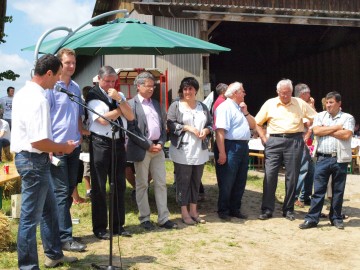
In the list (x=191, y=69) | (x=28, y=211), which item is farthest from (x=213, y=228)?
(x=191, y=69)

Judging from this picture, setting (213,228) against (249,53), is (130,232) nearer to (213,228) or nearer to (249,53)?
(213,228)

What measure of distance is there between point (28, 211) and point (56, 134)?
3.22 feet

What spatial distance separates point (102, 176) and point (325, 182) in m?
2.69

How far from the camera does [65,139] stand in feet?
16.0

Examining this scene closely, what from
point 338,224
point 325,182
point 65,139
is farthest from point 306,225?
point 65,139

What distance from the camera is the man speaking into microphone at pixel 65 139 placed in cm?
486

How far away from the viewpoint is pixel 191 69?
12422 millimetres

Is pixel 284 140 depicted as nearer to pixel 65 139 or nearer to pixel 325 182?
pixel 325 182

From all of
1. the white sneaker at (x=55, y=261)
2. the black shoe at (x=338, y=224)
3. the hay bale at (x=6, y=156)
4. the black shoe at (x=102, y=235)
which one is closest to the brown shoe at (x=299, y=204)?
the black shoe at (x=338, y=224)

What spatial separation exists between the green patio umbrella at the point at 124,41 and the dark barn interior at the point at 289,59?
10656mm

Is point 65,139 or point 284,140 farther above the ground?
point 65,139

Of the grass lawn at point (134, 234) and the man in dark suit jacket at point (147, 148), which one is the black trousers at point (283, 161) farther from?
the man in dark suit jacket at point (147, 148)

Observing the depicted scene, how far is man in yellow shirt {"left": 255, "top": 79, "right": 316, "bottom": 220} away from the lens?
6707 millimetres

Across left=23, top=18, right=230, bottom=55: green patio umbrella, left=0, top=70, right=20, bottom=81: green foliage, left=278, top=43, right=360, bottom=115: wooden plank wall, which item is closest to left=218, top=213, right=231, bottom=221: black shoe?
left=23, top=18, right=230, bottom=55: green patio umbrella
